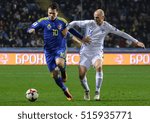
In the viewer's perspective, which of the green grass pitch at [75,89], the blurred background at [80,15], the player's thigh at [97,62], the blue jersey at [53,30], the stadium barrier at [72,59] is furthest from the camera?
the blurred background at [80,15]

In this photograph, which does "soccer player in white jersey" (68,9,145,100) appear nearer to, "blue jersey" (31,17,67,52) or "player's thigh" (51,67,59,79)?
"blue jersey" (31,17,67,52)

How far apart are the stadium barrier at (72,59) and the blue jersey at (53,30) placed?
58.6 feet

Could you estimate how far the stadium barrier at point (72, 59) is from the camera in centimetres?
3278

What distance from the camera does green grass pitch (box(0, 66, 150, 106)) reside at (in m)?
14.0

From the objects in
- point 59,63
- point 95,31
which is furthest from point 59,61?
point 95,31

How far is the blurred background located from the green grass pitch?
6608mm

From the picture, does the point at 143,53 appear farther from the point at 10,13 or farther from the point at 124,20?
the point at 10,13

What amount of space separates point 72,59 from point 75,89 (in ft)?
45.7

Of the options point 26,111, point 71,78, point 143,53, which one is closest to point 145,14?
point 143,53

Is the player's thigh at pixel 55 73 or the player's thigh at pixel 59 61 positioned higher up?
the player's thigh at pixel 59 61

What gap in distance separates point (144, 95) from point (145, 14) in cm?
2064

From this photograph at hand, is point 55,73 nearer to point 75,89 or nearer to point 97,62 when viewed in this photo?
point 97,62

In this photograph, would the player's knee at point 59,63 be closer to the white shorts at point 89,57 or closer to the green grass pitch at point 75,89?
the white shorts at point 89,57

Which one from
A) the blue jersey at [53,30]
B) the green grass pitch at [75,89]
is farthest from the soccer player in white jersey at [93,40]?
the green grass pitch at [75,89]
